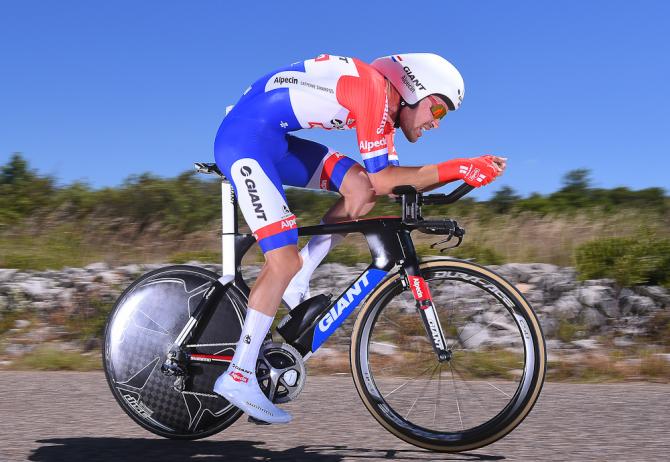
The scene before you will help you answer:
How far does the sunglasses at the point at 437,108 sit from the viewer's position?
13.4ft

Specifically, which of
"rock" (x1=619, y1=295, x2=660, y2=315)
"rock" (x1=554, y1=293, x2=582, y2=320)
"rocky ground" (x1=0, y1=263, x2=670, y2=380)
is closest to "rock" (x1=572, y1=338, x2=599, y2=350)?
"rocky ground" (x1=0, y1=263, x2=670, y2=380)

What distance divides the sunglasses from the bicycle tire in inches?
52.7

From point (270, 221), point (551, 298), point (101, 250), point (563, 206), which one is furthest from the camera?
point (563, 206)

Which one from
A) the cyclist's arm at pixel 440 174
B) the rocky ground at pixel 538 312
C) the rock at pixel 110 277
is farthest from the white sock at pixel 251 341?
the rock at pixel 110 277

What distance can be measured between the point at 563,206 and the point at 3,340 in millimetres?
20468

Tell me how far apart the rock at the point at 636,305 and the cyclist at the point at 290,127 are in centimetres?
526

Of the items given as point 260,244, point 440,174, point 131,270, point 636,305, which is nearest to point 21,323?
point 131,270

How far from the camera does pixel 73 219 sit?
16672mm

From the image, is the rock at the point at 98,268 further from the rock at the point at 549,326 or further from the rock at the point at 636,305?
the rock at the point at 636,305

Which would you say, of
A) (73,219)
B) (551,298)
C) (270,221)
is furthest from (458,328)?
(73,219)

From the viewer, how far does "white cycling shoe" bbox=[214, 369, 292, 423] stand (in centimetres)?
393

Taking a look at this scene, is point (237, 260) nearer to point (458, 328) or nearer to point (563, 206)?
point (458, 328)

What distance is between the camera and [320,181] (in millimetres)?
4293

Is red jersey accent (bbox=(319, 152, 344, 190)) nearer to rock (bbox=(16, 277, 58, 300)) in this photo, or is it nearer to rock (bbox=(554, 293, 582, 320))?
rock (bbox=(554, 293, 582, 320))
